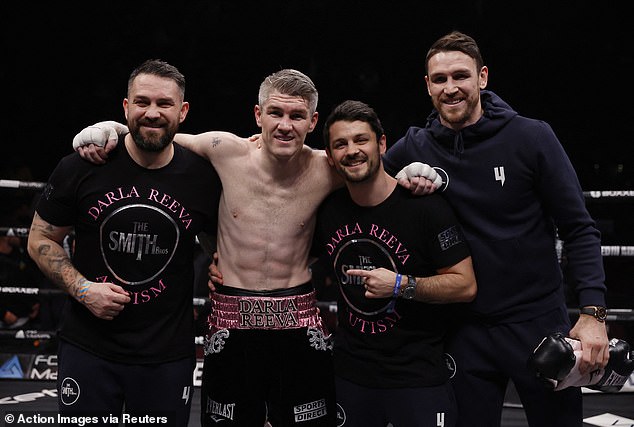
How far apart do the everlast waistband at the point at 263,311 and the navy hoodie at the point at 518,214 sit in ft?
1.80

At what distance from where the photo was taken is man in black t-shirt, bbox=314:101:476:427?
5.87ft

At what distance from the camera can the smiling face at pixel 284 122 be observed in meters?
1.92

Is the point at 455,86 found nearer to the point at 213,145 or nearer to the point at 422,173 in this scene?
the point at 422,173

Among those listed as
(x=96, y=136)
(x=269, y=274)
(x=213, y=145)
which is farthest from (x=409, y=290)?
(x=96, y=136)

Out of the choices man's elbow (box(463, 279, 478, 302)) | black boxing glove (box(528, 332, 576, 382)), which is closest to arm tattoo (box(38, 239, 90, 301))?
man's elbow (box(463, 279, 478, 302))

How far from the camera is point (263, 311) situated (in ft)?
6.31

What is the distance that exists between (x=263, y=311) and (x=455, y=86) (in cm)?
92

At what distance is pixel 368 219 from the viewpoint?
1.88m

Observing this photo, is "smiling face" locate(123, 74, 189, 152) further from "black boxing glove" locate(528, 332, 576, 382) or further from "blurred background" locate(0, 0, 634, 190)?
"blurred background" locate(0, 0, 634, 190)

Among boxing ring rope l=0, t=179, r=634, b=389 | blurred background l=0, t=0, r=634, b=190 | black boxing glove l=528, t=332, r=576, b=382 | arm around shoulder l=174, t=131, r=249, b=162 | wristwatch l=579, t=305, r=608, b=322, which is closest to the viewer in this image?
black boxing glove l=528, t=332, r=576, b=382

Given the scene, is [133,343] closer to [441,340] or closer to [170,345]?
[170,345]

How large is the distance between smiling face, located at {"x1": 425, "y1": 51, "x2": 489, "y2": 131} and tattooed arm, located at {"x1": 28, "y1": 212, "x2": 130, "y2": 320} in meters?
1.12

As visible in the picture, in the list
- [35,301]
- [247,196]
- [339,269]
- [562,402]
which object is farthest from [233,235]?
[35,301]

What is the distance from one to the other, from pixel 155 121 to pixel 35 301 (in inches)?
116
